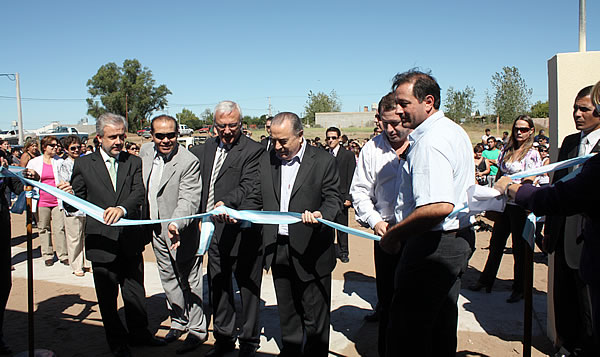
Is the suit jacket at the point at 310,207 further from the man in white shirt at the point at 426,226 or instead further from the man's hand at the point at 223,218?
the man in white shirt at the point at 426,226

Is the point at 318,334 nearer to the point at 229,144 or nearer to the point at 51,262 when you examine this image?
the point at 229,144

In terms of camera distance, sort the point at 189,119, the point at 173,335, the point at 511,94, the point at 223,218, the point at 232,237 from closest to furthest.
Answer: the point at 223,218 < the point at 232,237 < the point at 173,335 < the point at 511,94 < the point at 189,119

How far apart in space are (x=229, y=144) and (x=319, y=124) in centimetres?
6016

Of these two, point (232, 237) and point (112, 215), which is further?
point (232, 237)

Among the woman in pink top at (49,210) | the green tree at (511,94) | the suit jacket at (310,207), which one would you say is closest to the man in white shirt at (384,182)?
the suit jacket at (310,207)

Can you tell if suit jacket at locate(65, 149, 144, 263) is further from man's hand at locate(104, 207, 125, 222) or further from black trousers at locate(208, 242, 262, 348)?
black trousers at locate(208, 242, 262, 348)

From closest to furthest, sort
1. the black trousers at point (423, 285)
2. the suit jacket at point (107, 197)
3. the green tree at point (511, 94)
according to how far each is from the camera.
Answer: the black trousers at point (423, 285) → the suit jacket at point (107, 197) → the green tree at point (511, 94)

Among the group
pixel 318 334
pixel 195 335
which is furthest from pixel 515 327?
pixel 195 335

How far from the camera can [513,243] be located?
5.52 m

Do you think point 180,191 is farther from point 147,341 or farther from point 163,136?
point 147,341

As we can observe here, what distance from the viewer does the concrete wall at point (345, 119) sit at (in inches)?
2573

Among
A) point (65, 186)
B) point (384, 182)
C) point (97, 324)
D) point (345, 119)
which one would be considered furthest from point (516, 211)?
point (345, 119)

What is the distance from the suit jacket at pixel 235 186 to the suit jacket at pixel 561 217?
2.52 metres

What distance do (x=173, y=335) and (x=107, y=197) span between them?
1612 millimetres
